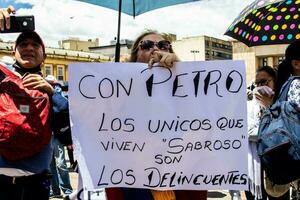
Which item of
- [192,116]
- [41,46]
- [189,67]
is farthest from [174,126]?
[41,46]

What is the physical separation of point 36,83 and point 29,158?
42cm

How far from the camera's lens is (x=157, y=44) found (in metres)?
2.63

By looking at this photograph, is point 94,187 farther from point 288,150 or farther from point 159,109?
point 288,150

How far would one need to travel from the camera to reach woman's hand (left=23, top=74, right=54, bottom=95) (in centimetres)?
268

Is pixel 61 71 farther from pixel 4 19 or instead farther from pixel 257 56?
pixel 4 19

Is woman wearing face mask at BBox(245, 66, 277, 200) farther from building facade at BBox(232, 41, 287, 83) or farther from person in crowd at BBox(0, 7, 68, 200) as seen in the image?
building facade at BBox(232, 41, 287, 83)

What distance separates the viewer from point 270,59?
134 ft

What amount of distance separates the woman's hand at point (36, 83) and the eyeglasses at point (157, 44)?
1.86ft

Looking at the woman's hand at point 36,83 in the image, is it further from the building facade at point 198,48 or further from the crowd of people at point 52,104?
the building facade at point 198,48

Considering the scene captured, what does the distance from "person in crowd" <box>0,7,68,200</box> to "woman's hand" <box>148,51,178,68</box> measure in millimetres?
575

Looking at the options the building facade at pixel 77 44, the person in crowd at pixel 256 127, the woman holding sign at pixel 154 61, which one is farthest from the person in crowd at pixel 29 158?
the building facade at pixel 77 44

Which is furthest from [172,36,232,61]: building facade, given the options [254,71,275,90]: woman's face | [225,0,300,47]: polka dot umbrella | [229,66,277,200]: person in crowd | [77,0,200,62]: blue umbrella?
[77,0,200,62]: blue umbrella

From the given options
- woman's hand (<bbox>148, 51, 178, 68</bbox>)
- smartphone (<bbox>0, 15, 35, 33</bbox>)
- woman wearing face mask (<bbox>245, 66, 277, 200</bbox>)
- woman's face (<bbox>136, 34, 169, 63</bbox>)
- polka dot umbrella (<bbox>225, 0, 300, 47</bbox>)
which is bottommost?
woman wearing face mask (<bbox>245, 66, 277, 200</bbox>)

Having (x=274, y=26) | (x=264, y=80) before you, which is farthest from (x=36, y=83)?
(x=274, y=26)
